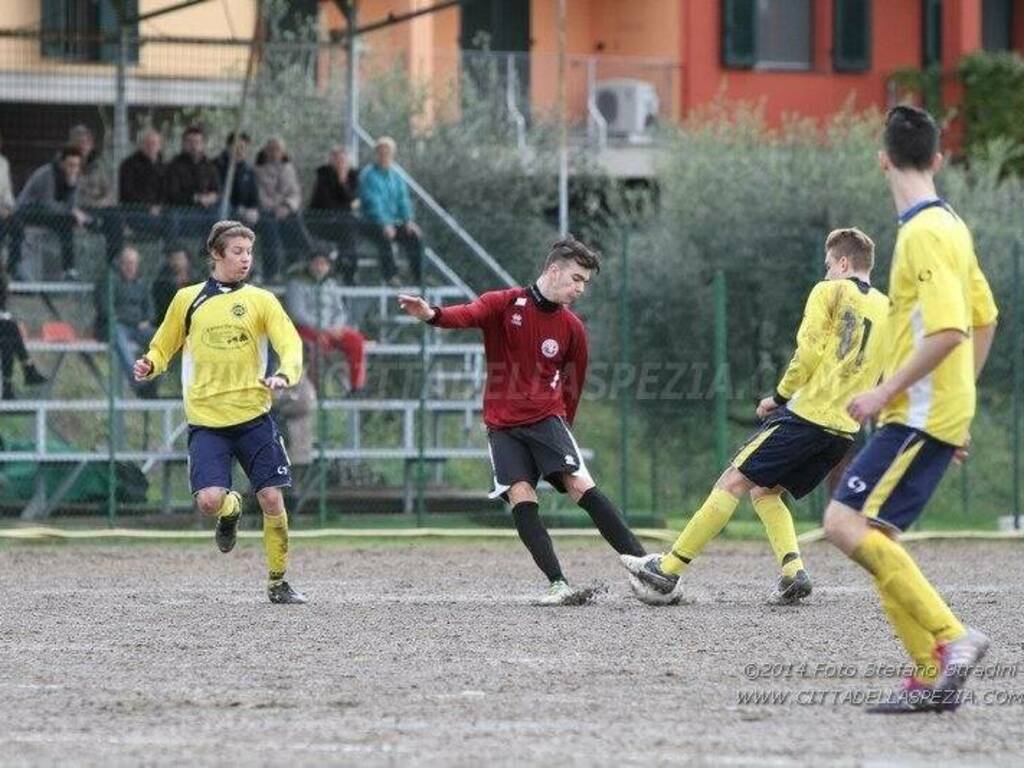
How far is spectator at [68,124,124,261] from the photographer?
68.1 ft

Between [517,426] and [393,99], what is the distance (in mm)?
18675

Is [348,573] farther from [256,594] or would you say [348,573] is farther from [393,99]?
[393,99]

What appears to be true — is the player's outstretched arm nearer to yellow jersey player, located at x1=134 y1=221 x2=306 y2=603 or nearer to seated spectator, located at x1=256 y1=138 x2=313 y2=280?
yellow jersey player, located at x1=134 y1=221 x2=306 y2=603

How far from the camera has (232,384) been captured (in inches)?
505

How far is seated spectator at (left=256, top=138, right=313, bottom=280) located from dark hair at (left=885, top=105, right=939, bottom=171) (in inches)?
501

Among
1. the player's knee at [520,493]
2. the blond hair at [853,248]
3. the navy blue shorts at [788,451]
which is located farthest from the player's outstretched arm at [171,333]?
the blond hair at [853,248]

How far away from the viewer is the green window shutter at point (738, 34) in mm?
35938

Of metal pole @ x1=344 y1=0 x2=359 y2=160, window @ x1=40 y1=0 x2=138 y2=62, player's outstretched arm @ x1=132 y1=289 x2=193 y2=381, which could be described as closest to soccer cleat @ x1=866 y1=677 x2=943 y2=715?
player's outstretched arm @ x1=132 y1=289 x2=193 y2=381

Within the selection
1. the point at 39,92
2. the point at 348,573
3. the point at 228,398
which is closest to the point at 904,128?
the point at 228,398

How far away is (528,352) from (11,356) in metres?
8.03

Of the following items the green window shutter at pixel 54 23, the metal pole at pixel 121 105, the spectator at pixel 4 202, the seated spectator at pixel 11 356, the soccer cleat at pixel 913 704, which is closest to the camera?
the soccer cleat at pixel 913 704

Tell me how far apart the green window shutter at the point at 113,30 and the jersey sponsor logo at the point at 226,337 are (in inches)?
399

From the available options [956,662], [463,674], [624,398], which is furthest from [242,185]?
[956,662]

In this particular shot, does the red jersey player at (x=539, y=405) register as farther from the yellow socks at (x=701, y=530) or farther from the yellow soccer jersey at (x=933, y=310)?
the yellow soccer jersey at (x=933, y=310)
